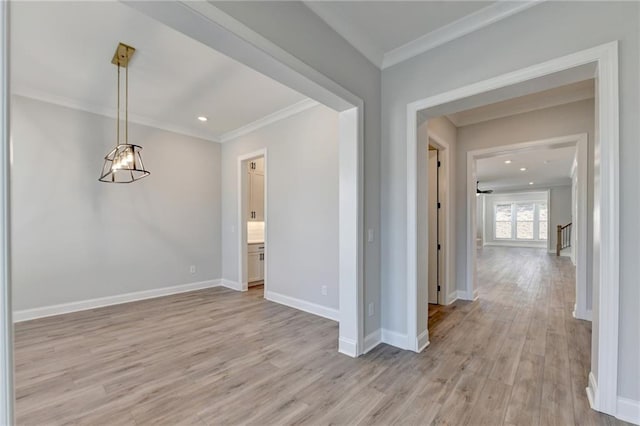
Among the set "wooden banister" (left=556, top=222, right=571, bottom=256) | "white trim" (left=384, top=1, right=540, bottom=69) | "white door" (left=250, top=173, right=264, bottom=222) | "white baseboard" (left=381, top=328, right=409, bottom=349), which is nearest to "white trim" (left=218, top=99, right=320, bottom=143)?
"white door" (left=250, top=173, right=264, bottom=222)

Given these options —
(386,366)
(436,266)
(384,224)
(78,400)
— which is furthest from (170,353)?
(436,266)

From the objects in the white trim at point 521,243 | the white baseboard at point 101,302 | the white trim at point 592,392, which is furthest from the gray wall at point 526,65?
the white trim at point 521,243

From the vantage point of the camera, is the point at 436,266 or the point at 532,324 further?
the point at 436,266

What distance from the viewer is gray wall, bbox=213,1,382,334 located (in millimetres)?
1843

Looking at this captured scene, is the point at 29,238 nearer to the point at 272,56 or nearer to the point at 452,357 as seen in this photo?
the point at 272,56

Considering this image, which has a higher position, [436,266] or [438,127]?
[438,127]

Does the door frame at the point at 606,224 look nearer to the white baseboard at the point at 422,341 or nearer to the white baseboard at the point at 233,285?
the white baseboard at the point at 422,341

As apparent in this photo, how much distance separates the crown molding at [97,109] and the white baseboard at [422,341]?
16.2ft

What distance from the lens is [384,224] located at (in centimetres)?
287

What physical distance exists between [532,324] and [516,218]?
1298 centimetres

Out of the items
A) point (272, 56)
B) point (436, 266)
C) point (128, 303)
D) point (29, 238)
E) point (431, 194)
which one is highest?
point (272, 56)

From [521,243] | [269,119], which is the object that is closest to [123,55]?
[269,119]

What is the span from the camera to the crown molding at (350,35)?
2.20 meters

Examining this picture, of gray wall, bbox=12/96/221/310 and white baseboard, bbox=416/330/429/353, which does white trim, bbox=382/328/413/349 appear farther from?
gray wall, bbox=12/96/221/310
